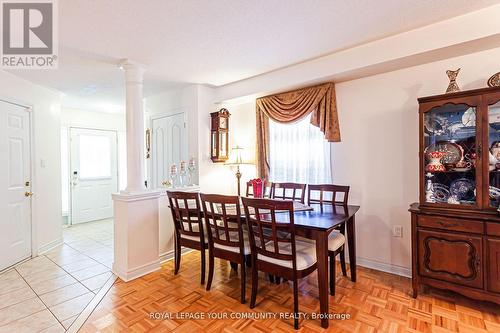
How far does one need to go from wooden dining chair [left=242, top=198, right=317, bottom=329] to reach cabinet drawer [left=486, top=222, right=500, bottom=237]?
1.34 metres

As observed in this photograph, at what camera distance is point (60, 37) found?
2229 millimetres

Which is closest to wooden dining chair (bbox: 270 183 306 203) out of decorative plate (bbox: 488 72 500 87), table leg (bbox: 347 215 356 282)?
table leg (bbox: 347 215 356 282)

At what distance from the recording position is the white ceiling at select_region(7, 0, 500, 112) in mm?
1843

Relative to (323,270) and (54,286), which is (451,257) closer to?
(323,270)

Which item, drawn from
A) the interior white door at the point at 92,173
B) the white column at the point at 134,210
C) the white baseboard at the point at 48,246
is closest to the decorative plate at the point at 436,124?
the white column at the point at 134,210

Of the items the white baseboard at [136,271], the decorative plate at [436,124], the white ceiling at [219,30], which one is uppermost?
the white ceiling at [219,30]

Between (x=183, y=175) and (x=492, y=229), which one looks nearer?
(x=492, y=229)

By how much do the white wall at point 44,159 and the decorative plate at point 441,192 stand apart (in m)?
4.78

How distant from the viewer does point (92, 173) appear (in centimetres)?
539

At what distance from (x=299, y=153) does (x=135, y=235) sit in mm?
2301

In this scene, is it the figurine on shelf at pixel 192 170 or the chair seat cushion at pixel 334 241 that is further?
the figurine on shelf at pixel 192 170

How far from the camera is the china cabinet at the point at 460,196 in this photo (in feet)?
6.40

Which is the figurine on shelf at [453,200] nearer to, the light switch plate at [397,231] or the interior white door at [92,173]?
the light switch plate at [397,231]

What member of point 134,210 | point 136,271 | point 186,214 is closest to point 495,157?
point 186,214
